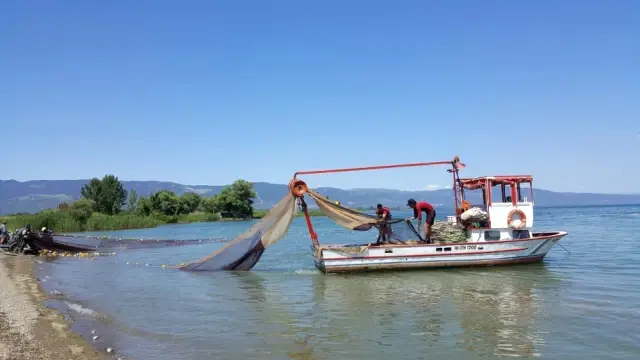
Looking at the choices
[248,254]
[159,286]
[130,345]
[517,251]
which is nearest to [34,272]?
[159,286]

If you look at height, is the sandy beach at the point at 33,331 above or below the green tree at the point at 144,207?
below

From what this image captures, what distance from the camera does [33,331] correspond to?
36.7ft

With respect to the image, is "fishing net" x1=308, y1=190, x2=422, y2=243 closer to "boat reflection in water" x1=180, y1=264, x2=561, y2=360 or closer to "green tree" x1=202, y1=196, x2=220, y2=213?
"boat reflection in water" x1=180, y1=264, x2=561, y2=360

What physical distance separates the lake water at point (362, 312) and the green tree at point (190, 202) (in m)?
85.0

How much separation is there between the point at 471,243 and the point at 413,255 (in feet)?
8.62

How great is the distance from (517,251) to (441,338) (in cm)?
1237

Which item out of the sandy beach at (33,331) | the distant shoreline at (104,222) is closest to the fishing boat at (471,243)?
the sandy beach at (33,331)

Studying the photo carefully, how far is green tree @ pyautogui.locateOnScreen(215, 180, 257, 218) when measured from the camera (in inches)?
4326

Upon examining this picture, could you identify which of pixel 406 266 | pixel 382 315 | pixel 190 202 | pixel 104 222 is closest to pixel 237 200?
pixel 190 202

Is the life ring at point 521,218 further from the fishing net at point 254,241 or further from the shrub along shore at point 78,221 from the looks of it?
the shrub along shore at point 78,221

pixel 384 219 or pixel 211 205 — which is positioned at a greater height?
pixel 211 205

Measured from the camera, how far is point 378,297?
54.7 feet

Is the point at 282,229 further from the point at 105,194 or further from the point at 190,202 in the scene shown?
the point at 190,202

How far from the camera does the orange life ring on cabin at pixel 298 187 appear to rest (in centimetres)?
2080
